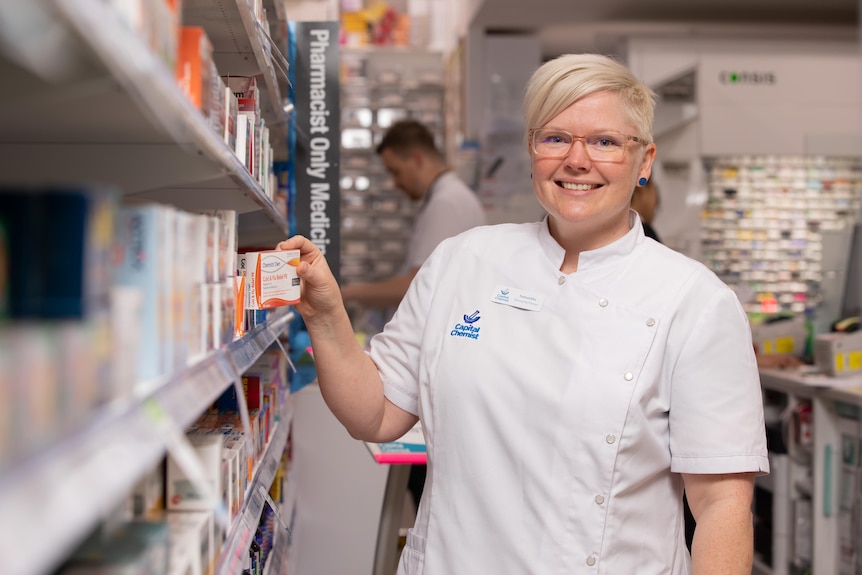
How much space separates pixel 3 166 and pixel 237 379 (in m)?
0.50

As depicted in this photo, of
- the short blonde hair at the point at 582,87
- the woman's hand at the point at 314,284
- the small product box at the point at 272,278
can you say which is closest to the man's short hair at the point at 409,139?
the short blonde hair at the point at 582,87

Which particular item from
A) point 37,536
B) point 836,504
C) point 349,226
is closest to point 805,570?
point 836,504

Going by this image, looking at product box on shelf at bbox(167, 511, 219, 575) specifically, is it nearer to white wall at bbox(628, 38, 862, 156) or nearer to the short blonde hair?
the short blonde hair

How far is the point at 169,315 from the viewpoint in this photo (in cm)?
109

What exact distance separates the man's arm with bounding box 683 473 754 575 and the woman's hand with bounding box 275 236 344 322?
86 cm

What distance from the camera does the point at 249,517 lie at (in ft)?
6.18

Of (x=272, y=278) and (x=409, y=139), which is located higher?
(x=409, y=139)

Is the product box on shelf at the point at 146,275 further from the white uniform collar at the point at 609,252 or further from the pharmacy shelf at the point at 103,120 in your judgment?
the white uniform collar at the point at 609,252

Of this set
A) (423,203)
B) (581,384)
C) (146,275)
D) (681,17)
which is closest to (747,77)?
(681,17)

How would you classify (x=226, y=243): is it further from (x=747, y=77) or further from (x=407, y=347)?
(x=747, y=77)

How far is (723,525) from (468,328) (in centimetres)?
66

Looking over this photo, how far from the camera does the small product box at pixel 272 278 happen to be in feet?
5.93

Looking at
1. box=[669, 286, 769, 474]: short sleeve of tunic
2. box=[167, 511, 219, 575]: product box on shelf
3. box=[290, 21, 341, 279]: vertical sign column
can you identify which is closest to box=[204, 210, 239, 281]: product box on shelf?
box=[167, 511, 219, 575]: product box on shelf

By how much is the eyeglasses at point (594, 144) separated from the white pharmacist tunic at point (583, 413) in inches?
7.8
